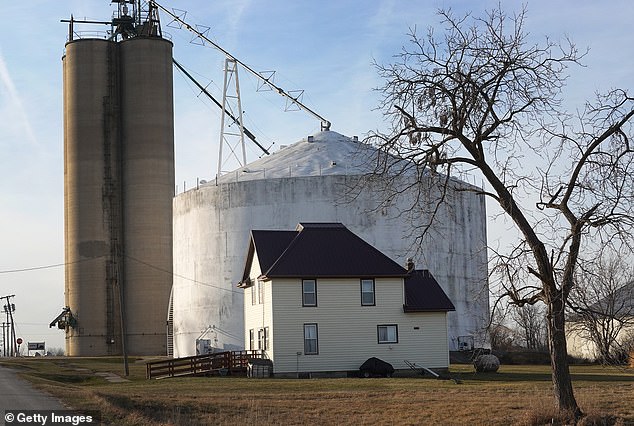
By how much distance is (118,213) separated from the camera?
9731cm

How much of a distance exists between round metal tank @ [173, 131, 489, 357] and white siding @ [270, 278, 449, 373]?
14.0m

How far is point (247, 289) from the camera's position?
55.6 metres

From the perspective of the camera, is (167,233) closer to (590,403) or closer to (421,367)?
(421,367)

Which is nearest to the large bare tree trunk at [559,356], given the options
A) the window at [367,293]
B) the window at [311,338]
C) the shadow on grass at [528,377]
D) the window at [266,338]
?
the shadow on grass at [528,377]

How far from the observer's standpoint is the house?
49.5 meters

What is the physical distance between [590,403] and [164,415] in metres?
13.0

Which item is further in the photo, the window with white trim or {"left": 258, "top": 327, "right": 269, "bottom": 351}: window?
Answer: {"left": 258, "top": 327, "right": 269, "bottom": 351}: window

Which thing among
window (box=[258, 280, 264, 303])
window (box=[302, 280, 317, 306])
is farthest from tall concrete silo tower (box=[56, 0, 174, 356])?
window (box=[302, 280, 317, 306])

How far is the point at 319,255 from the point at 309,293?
7.63ft

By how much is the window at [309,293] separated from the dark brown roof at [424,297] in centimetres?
487

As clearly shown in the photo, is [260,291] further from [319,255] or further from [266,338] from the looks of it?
[319,255]

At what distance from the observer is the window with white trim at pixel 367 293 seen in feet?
166

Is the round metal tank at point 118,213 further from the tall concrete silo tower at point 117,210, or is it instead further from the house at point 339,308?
the house at point 339,308

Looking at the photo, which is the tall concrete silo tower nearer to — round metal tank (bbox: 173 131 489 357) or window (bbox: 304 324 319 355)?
round metal tank (bbox: 173 131 489 357)
